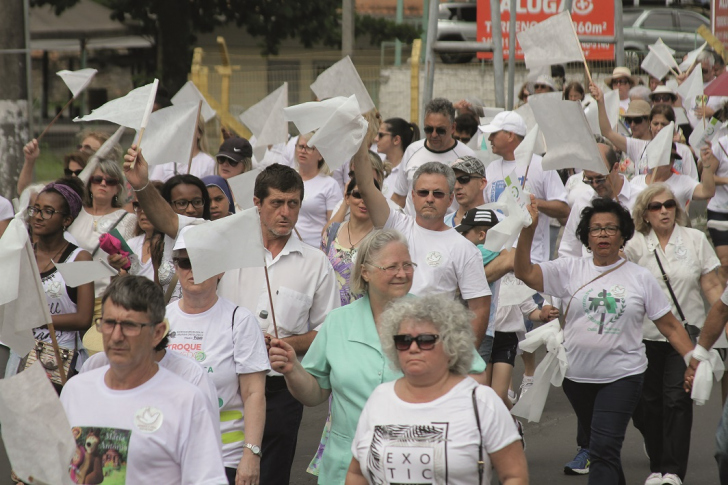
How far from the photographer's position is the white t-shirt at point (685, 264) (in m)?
6.90

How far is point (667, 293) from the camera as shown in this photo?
22.7ft

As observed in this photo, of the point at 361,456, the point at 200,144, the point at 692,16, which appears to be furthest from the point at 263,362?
the point at 692,16

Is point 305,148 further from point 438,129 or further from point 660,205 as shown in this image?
point 660,205

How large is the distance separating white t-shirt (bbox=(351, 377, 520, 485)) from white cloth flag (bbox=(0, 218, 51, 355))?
5.21 ft

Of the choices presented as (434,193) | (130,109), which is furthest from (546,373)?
(130,109)

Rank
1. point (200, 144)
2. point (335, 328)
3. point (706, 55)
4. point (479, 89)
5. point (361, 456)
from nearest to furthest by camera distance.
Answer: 1. point (361, 456)
2. point (335, 328)
3. point (200, 144)
4. point (706, 55)
5. point (479, 89)

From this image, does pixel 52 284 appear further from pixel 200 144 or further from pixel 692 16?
pixel 692 16

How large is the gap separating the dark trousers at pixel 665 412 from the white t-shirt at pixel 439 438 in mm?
2983

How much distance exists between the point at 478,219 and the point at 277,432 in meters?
2.02

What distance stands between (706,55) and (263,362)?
38.1 ft

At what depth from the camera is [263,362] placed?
4734mm

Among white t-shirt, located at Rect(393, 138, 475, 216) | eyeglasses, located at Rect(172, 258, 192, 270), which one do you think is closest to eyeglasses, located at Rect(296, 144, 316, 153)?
white t-shirt, located at Rect(393, 138, 475, 216)

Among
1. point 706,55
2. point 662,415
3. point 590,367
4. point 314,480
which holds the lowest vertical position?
point 314,480

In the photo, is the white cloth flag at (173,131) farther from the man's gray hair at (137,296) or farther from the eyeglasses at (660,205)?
the eyeglasses at (660,205)
